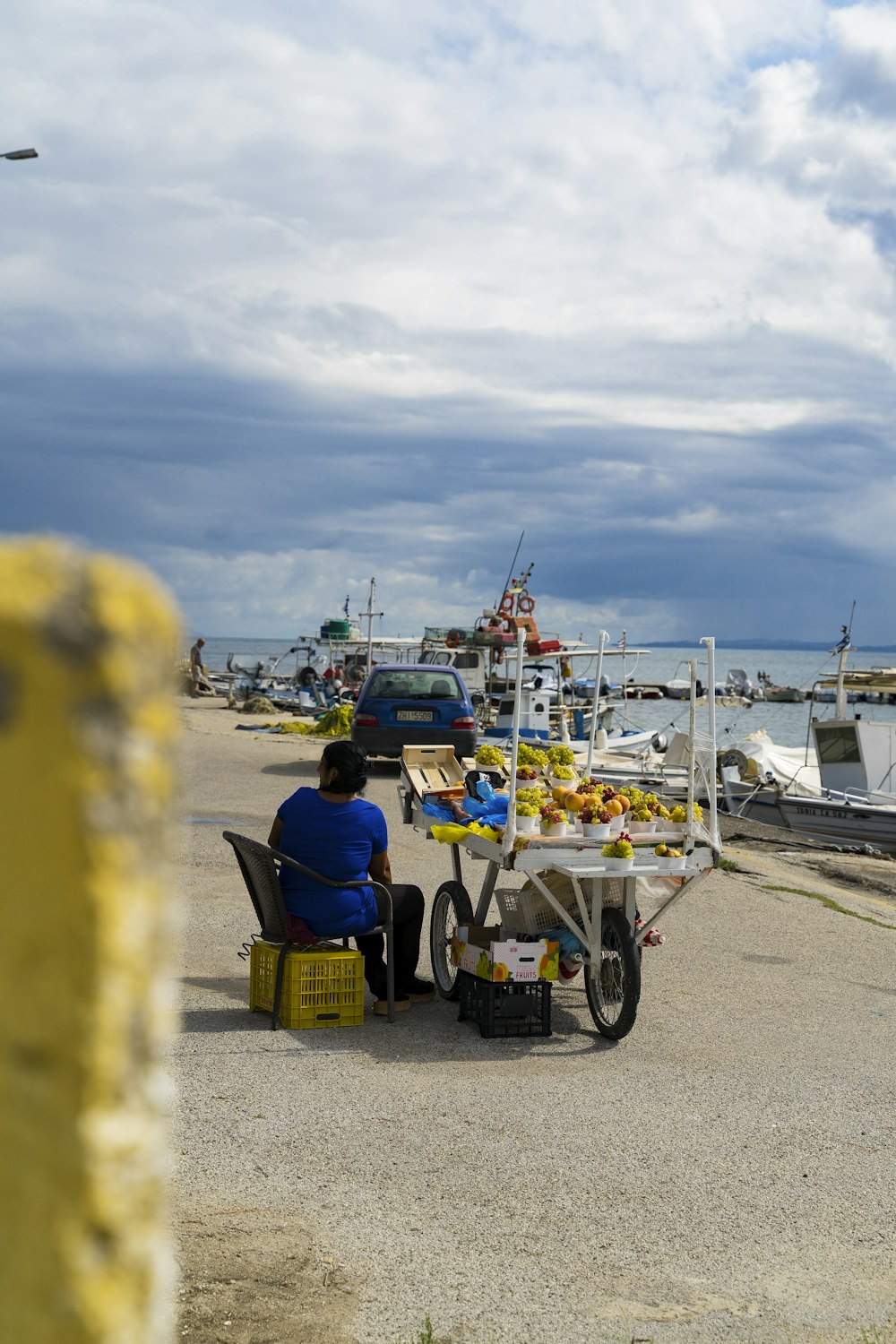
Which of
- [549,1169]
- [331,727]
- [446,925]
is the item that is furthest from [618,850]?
[331,727]

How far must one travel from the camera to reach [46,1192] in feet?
2.69

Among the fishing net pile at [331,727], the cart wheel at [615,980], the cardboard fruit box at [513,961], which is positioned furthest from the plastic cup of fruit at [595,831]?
the fishing net pile at [331,727]

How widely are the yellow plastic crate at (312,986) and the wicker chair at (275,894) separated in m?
0.06

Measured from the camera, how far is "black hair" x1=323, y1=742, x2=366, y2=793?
756 cm

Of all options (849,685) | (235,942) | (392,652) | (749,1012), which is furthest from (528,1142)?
(392,652)

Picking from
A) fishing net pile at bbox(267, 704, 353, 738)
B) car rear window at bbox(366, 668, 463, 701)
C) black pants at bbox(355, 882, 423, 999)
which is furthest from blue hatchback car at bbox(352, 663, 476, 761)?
black pants at bbox(355, 882, 423, 999)

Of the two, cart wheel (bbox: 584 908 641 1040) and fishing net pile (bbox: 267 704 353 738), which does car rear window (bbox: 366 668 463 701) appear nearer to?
fishing net pile (bbox: 267 704 353 738)

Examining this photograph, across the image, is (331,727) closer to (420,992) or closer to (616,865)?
(420,992)

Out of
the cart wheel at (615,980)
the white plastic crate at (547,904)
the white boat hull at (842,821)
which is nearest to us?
the cart wheel at (615,980)

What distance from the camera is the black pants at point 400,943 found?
309 inches

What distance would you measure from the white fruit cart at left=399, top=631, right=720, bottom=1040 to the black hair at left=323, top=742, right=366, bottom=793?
67 centimetres

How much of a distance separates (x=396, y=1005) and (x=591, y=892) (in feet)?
4.32

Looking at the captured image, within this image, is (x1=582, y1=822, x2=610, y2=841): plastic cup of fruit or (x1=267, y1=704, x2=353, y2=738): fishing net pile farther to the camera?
(x1=267, y1=704, x2=353, y2=738): fishing net pile

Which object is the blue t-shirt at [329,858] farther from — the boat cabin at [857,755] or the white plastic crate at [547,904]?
the boat cabin at [857,755]
